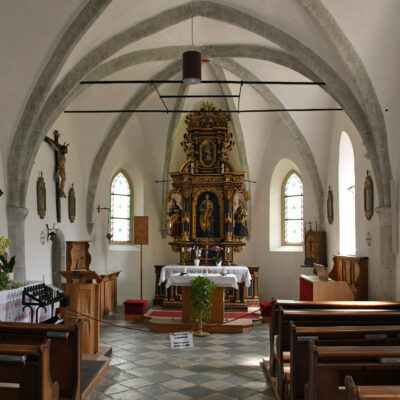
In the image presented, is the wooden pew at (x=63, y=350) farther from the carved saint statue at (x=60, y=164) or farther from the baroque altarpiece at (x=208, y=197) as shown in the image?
the baroque altarpiece at (x=208, y=197)

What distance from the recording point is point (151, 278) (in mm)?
17438

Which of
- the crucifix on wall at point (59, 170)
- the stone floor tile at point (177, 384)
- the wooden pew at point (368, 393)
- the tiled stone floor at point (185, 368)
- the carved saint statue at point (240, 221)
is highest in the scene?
the crucifix on wall at point (59, 170)

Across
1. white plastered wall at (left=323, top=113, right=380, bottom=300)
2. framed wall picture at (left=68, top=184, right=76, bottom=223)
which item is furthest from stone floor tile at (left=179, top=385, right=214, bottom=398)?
framed wall picture at (left=68, top=184, right=76, bottom=223)

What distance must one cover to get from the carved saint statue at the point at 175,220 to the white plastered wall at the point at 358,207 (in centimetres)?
461

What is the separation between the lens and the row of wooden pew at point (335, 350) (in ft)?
14.6

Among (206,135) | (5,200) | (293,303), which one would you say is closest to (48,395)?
(293,303)

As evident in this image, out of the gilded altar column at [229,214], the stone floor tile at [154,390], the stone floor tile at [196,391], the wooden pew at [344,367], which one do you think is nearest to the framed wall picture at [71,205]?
the gilded altar column at [229,214]

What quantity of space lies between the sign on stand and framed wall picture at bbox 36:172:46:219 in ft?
15.1

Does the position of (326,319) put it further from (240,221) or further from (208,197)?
(208,197)

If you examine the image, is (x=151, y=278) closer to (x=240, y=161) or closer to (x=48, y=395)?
(x=240, y=161)

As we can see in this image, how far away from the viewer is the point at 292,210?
56.8 feet

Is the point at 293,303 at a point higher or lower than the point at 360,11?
lower

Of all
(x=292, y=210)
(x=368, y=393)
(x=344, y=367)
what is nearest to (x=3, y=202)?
(x=344, y=367)

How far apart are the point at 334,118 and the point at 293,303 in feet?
24.3
